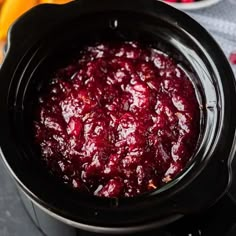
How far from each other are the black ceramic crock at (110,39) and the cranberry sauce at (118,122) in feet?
0.09

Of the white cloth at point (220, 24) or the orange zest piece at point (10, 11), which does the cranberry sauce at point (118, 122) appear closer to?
the orange zest piece at point (10, 11)

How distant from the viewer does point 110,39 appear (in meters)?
1.34

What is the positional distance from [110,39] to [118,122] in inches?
8.2

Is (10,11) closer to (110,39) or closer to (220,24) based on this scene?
(110,39)

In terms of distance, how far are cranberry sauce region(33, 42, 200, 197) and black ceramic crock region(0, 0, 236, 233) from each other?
0.03m

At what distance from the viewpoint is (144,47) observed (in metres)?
1.34

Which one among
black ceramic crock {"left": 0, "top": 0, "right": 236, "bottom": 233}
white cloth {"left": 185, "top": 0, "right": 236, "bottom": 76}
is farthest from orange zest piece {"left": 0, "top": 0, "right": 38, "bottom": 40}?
white cloth {"left": 185, "top": 0, "right": 236, "bottom": 76}

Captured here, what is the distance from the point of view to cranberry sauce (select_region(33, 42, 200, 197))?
1.18m

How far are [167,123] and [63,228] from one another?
0.30 m

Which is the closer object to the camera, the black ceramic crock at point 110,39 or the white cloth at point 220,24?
the black ceramic crock at point 110,39

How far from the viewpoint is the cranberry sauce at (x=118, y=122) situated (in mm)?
1185

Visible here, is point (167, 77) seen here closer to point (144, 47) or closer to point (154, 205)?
point (144, 47)

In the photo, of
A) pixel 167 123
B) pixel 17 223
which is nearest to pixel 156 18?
pixel 167 123

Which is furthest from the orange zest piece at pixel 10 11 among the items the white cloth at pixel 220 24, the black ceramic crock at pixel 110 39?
the white cloth at pixel 220 24
